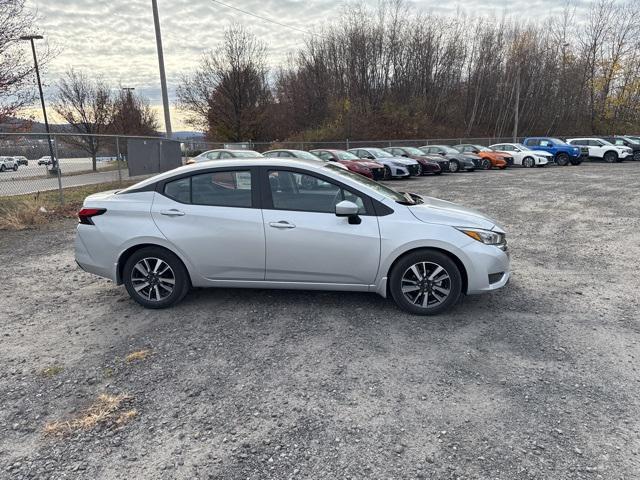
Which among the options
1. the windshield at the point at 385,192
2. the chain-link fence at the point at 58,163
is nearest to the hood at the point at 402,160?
the chain-link fence at the point at 58,163

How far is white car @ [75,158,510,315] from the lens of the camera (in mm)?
4156

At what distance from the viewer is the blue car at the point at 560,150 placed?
27.0 m

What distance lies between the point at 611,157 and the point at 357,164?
20298 millimetres

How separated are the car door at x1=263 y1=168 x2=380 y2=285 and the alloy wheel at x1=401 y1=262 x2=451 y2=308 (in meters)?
0.36

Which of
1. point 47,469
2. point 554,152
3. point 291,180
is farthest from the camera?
point 554,152

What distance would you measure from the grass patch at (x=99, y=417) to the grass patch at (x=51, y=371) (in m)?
0.63

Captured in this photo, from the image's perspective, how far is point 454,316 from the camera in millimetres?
4285

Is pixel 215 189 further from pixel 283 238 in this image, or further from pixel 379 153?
pixel 379 153

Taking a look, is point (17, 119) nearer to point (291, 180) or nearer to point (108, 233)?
point (108, 233)

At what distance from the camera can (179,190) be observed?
449 centimetres

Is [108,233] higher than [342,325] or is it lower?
higher

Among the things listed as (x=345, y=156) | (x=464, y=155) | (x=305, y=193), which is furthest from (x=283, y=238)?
(x=464, y=155)

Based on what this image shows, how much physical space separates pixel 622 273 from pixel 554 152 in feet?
84.0

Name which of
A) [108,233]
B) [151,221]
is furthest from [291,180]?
[108,233]
